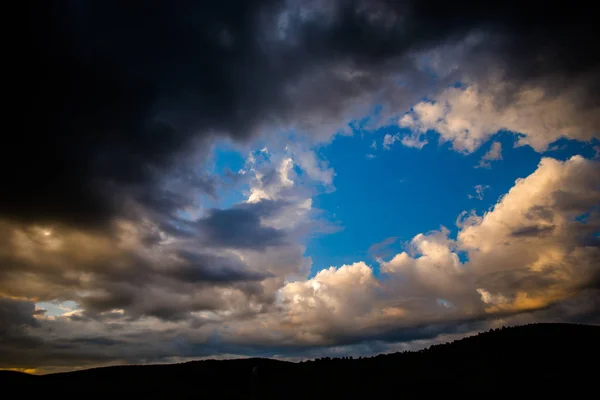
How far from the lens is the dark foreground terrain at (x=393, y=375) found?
134 feet

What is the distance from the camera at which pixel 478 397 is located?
39.0 m

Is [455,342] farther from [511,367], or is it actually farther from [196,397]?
[196,397]

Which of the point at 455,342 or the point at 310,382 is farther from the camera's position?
the point at 455,342

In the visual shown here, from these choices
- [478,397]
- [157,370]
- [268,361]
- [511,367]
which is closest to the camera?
[478,397]

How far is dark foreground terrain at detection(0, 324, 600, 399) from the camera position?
134ft

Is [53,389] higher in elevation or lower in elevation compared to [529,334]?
lower

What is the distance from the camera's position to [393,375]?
170ft

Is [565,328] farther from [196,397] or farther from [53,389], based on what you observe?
[53,389]

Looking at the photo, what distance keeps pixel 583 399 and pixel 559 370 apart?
8.22m

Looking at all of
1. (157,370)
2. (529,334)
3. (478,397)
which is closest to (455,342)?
(529,334)

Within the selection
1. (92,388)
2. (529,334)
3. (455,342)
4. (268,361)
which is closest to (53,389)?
(92,388)

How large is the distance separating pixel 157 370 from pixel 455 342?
162 feet

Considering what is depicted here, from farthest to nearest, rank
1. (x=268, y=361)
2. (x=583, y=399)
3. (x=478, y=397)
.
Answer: (x=268, y=361), (x=478, y=397), (x=583, y=399)

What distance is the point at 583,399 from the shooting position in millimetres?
33219
